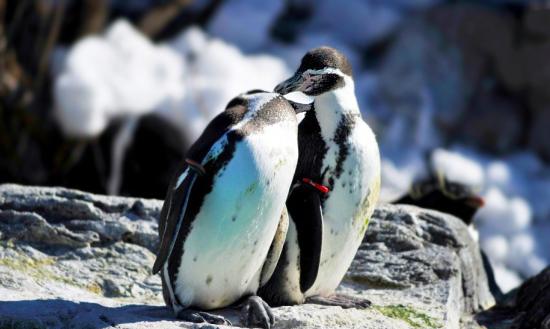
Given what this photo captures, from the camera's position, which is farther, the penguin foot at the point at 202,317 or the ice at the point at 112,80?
the ice at the point at 112,80

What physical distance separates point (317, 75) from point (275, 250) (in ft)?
2.14

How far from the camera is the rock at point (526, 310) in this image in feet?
16.5

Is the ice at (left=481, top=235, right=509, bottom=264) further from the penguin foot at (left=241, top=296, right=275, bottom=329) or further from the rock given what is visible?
the penguin foot at (left=241, top=296, right=275, bottom=329)

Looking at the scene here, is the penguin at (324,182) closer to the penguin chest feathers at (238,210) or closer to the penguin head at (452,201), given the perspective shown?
the penguin chest feathers at (238,210)

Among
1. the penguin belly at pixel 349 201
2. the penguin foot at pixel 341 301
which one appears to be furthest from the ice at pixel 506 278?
the penguin belly at pixel 349 201

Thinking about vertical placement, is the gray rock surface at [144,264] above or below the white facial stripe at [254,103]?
below

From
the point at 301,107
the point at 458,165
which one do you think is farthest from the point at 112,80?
the point at 301,107

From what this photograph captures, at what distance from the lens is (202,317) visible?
421 centimetres

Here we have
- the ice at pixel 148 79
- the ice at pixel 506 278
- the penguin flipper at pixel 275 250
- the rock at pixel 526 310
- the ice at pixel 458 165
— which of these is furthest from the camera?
the ice at pixel 148 79

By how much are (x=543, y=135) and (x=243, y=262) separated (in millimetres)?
6801

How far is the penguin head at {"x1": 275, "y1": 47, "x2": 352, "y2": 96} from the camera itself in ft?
14.7

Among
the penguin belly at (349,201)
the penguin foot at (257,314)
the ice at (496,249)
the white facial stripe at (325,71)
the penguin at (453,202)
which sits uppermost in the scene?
the white facial stripe at (325,71)

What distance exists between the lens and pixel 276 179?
4.17 metres

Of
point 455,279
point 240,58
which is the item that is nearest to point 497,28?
point 240,58
